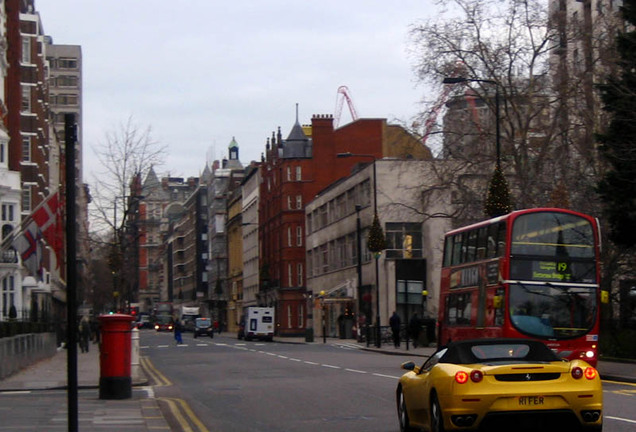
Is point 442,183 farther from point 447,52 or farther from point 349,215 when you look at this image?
point 349,215

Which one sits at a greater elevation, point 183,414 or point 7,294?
point 7,294

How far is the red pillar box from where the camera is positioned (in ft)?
71.3

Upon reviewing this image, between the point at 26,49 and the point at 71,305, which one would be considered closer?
the point at 71,305

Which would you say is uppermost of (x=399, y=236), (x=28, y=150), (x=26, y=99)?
(x=26, y=99)

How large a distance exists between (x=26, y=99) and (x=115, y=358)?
160ft

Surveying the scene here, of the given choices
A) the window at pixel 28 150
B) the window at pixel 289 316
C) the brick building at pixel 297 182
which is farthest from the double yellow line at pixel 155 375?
the window at pixel 289 316

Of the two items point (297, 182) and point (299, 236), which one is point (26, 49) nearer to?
point (297, 182)

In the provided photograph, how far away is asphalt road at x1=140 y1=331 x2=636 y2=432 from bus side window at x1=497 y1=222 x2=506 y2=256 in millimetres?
4101

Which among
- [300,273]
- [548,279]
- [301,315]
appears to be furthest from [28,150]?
[548,279]

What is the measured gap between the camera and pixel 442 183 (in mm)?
45594

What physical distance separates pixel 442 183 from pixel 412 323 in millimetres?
11354

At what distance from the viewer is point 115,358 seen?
2192cm

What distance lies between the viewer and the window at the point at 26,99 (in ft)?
219

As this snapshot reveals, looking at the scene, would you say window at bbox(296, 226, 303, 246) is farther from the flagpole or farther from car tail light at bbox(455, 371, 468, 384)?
the flagpole
